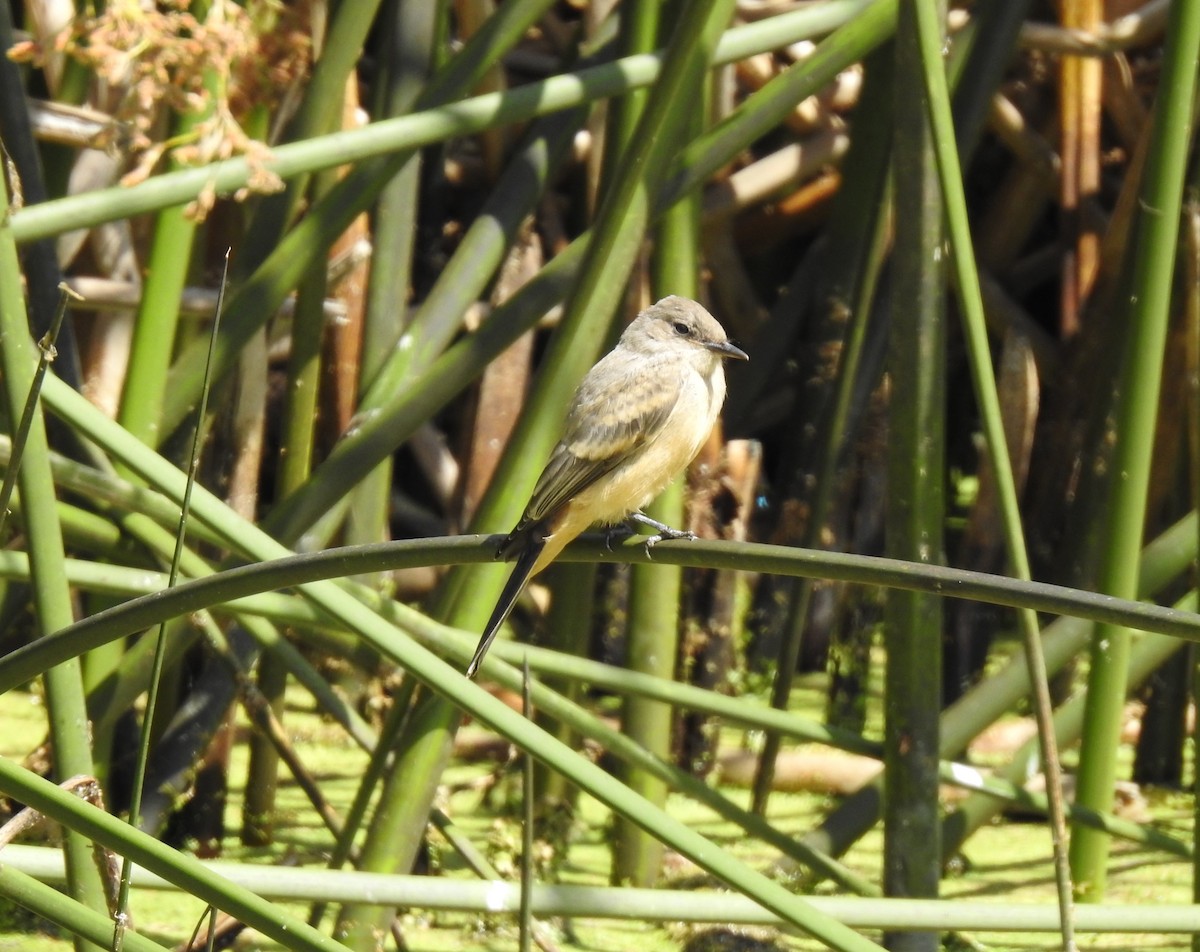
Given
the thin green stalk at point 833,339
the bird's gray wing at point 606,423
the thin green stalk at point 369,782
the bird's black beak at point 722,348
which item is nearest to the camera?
the bird's gray wing at point 606,423

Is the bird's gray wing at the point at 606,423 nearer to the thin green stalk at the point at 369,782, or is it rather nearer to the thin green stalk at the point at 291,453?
the thin green stalk at the point at 369,782

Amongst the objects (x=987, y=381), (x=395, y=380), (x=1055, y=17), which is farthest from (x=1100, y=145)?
(x=987, y=381)

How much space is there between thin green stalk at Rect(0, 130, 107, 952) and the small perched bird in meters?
0.57

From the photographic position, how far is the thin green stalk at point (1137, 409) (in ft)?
8.39

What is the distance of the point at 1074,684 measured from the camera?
4.29 metres

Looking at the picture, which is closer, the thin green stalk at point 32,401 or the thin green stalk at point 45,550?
the thin green stalk at point 32,401

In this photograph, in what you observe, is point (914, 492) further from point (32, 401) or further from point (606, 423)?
point (32, 401)

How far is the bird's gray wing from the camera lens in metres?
2.47

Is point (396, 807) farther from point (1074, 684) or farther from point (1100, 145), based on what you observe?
point (1100, 145)

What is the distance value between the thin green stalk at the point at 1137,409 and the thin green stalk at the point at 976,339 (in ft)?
1.78

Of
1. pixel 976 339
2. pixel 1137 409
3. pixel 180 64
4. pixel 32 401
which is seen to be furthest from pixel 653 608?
pixel 32 401

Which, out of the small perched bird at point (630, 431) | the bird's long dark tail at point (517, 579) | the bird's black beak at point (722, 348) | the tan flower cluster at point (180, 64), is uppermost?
the tan flower cluster at point (180, 64)

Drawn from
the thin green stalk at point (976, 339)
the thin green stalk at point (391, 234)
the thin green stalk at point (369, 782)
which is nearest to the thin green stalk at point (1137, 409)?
the thin green stalk at point (976, 339)

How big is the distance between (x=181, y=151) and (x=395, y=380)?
85 cm
